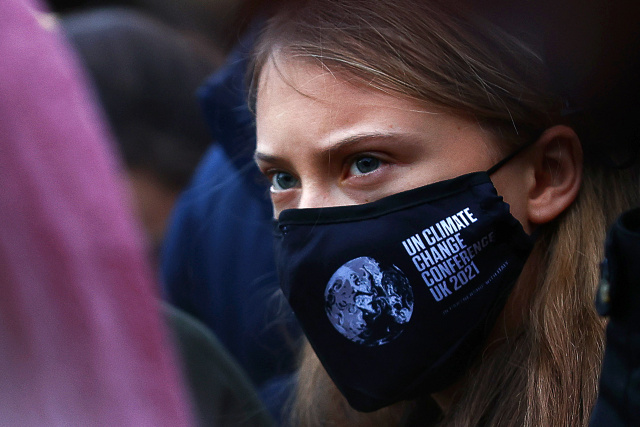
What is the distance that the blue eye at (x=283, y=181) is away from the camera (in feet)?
5.66

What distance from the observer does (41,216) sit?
0.65 metres

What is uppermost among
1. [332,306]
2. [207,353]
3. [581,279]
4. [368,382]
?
[581,279]

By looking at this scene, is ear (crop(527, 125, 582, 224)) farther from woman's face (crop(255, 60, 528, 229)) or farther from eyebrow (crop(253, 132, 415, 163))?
eyebrow (crop(253, 132, 415, 163))

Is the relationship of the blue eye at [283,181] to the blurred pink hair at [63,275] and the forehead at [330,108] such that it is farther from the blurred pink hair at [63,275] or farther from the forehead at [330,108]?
the blurred pink hair at [63,275]

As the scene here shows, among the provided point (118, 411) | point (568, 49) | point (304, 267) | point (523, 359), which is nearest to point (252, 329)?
point (304, 267)

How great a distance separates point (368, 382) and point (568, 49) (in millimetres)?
860

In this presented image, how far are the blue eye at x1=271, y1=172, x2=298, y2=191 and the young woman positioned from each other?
→ 0.12 meters

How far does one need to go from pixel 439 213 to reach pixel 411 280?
0.16 meters

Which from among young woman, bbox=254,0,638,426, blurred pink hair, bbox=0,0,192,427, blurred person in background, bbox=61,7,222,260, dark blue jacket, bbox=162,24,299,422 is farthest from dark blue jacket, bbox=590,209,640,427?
blurred person in background, bbox=61,7,222,260

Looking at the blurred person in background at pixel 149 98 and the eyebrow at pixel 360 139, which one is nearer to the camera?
the eyebrow at pixel 360 139

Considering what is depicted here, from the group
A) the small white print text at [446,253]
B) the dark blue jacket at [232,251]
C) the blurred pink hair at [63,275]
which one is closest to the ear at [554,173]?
the small white print text at [446,253]

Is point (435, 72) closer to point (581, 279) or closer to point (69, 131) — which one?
point (581, 279)

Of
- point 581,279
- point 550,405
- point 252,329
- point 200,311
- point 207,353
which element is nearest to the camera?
point 550,405

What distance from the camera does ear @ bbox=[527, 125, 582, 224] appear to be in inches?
61.0
